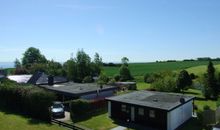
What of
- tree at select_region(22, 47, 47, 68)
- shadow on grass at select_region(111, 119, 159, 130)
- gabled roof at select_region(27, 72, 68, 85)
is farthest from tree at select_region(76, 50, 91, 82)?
tree at select_region(22, 47, 47, 68)

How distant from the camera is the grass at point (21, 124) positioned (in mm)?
28891

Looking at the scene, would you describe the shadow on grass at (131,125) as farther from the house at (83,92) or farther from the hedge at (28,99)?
the hedge at (28,99)

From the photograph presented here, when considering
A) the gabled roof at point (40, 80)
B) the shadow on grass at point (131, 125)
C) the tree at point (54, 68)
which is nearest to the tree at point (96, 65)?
the tree at point (54, 68)

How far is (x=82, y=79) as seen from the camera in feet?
244

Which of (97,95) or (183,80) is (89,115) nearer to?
(97,95)

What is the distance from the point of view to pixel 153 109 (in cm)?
2845

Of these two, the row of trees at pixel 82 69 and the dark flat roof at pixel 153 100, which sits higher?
the row of trees at pixel 82 69

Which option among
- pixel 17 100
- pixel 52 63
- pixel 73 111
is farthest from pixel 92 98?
pixel 52 63

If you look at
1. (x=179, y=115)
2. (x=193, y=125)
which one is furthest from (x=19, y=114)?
(x=193, y=125)

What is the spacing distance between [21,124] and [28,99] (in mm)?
4082

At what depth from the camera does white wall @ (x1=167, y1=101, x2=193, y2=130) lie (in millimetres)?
27625

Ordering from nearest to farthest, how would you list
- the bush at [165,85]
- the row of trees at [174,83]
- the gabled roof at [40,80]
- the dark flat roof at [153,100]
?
1. the dark flat roof at [153,100]
2. the gabled roof at [40,80]
3. the bush at [165,85]
4. the row of trees at [174,83]

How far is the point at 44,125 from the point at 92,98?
11.8 metres

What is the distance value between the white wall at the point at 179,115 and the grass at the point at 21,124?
12.5 m
